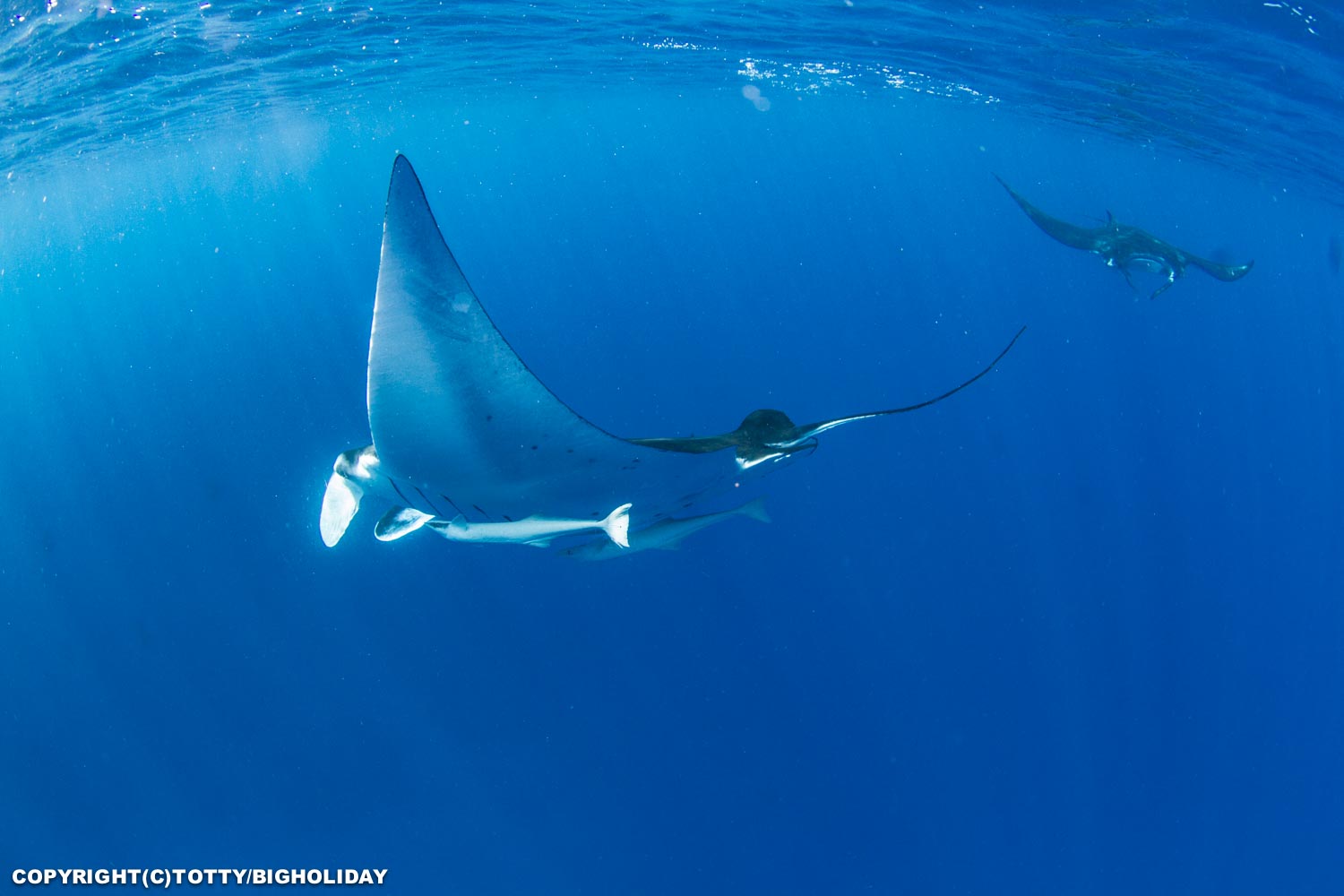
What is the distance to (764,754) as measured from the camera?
12094 millimetres

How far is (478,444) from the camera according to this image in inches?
96.3

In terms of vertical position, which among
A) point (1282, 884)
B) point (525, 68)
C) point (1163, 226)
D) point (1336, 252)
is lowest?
point (1282, 884)

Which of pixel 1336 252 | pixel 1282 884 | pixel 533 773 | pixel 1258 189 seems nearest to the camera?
pixel 533 773

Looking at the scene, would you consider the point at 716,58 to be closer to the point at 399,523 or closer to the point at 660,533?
the point at 660,533

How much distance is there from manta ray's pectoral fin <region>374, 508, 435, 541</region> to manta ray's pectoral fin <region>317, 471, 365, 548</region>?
18 centimetres

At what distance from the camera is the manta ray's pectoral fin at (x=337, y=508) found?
3.65 metres

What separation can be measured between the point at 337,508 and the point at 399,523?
0.42 metres

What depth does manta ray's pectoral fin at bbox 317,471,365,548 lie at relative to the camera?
3648 mm

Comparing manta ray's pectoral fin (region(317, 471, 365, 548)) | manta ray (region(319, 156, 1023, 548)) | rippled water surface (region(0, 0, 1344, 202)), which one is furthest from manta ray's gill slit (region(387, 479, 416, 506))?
rippled water surface (region(0, 0, 1344, 202))

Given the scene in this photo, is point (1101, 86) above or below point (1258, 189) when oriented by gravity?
above

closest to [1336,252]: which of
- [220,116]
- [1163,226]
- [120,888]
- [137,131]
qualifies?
[120,888]

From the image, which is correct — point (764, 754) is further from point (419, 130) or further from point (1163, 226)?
point (1163, 226)

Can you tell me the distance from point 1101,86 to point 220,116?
74.0 feet

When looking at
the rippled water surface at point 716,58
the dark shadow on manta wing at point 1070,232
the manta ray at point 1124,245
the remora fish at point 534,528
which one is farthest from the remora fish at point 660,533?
the rippled water surface at point 716,58
